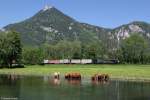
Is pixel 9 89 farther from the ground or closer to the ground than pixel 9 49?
closer to the ground

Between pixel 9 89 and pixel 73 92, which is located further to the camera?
pixel 9 89

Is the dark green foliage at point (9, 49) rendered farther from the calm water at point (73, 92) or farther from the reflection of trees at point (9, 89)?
the calm water at point (73, 92)

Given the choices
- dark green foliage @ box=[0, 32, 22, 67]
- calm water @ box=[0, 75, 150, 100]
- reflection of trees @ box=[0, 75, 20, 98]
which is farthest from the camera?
dark green foliage @ box=[0, 32, 22, 67]

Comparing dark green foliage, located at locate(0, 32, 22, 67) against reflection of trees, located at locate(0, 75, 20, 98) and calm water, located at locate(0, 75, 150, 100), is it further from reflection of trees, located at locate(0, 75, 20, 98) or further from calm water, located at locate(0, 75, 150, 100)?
calm water, located at locate(0, 75, 150, 100)

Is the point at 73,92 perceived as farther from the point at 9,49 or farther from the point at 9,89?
the point at 9,49

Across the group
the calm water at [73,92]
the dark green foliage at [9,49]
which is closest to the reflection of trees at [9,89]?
the calm water at [73,92]

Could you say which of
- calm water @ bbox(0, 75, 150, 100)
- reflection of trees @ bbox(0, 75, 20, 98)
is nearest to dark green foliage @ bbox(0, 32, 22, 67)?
reflection of trees @ bbox(0, 75, 20, 98)

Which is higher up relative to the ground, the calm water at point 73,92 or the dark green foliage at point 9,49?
the dark green foliage at point 9,49

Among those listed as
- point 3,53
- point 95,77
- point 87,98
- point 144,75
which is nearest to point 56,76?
point 95,77

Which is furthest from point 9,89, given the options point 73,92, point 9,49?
point 9,49

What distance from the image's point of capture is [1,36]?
627 feet

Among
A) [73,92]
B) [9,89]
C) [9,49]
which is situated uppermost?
[9,49]

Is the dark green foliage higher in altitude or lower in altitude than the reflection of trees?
higher

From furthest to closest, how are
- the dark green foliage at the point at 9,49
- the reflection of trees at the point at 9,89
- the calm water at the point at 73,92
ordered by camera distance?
the dark green foliage at the point at 9,49 < the reflection of trees at the point at 9,89 < the calm water at the point at 73,92
